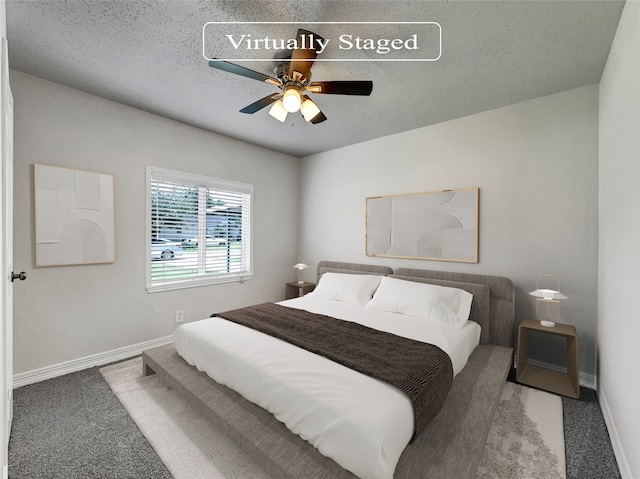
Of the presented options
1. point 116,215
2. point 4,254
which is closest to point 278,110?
point 4,254

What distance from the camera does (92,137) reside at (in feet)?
9.13

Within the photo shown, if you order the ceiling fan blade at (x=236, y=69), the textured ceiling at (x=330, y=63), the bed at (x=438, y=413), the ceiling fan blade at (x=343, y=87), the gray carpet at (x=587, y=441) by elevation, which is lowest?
the gray carpet at (x=587, y=441)

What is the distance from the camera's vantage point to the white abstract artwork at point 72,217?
2490mm

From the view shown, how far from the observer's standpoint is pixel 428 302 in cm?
279

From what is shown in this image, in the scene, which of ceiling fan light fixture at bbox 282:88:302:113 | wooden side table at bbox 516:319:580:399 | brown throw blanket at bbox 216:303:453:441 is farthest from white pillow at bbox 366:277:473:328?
ceiling fan light fixture at bbox 282:88:302:113

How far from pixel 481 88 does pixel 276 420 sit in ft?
10.2

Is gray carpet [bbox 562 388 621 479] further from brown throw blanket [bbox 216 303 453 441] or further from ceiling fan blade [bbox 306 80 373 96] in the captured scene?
ceiling fan blade [bbox 306 80 373 96]

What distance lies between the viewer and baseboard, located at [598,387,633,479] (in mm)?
1563

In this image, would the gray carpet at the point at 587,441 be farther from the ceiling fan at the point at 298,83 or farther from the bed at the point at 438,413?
the ceiling fan at the point at 298,83

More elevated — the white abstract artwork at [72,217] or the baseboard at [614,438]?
the white abstract artwork at [72,217]

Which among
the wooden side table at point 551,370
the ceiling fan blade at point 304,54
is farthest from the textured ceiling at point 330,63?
the wooden side table at point 551,370

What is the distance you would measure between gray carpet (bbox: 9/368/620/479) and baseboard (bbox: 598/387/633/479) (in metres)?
0.03

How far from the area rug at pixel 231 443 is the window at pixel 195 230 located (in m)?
1.36

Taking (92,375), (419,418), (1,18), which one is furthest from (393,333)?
(1,18)
